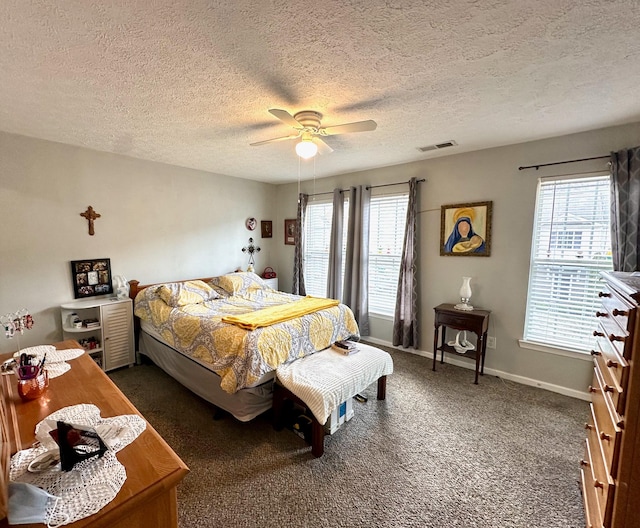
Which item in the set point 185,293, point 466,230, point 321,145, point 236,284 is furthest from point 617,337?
point 236,284

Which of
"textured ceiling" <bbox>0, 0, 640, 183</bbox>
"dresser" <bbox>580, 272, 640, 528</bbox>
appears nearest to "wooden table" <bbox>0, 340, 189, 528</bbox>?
"dresser" <bbox>580, 272, 640, 528</bbox>

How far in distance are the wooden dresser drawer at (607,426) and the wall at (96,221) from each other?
169 inches

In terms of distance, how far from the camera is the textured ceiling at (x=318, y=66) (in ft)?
4.18

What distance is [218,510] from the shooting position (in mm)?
1625

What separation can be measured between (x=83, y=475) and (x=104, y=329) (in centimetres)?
288

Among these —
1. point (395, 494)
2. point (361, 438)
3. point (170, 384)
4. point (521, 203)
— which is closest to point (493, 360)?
point (521, 203)

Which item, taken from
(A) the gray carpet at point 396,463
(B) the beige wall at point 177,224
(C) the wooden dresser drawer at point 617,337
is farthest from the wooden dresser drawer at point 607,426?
(B) the beige wall at point 177,224

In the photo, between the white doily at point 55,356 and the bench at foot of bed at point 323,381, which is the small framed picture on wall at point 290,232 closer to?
the bench at foot of bed at point 323,381

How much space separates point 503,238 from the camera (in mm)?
3127

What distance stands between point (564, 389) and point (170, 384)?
3.93m

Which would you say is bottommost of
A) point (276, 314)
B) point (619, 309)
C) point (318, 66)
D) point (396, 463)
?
point (396, 463)

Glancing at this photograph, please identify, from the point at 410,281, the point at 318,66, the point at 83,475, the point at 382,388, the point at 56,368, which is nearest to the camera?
the point at 83,475

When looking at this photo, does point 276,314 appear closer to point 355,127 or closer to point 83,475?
point 355,127

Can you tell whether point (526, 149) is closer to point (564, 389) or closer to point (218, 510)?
point (564, 389)
